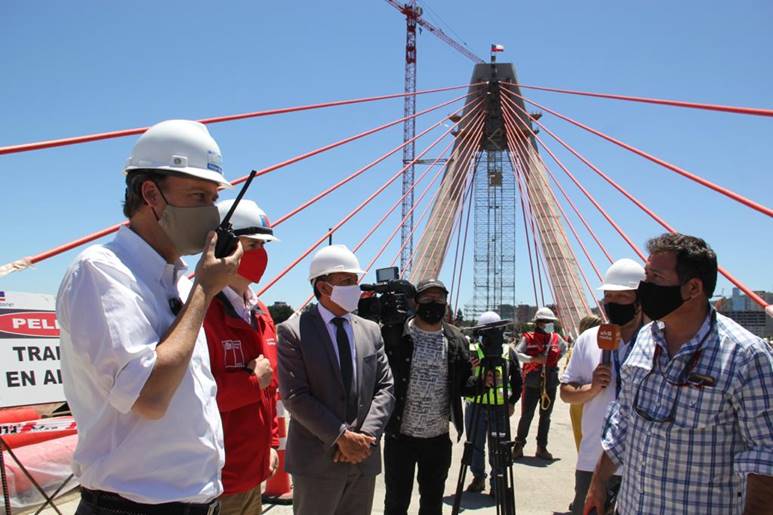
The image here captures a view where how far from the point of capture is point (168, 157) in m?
1.60

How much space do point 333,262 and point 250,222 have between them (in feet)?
1.70

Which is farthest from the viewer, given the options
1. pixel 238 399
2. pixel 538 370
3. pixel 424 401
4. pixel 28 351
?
pixel 538 370

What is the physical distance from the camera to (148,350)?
1348 millimetres

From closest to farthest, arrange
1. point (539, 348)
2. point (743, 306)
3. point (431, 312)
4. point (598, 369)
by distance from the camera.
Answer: point (598, 369), point (431, 312), point (743, 306), point (539, 348)

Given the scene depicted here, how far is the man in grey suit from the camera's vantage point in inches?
A: 107

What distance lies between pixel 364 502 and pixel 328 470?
305 mm

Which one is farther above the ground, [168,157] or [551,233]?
[168,157]

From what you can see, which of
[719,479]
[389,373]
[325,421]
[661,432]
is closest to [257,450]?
[325,421]

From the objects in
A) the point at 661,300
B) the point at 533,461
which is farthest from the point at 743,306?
the point at 661,300

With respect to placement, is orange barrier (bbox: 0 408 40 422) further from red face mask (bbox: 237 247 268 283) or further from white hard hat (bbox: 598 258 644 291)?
white hard hat (bbox: 598 258 644 291)

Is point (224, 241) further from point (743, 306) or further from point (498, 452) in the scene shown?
point (743, 306)

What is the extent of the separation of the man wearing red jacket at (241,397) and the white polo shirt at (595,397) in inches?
66.9

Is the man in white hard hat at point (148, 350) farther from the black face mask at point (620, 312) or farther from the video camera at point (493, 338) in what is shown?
the black face mask at point (620, 312)

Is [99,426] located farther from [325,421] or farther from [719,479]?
[719,479]
